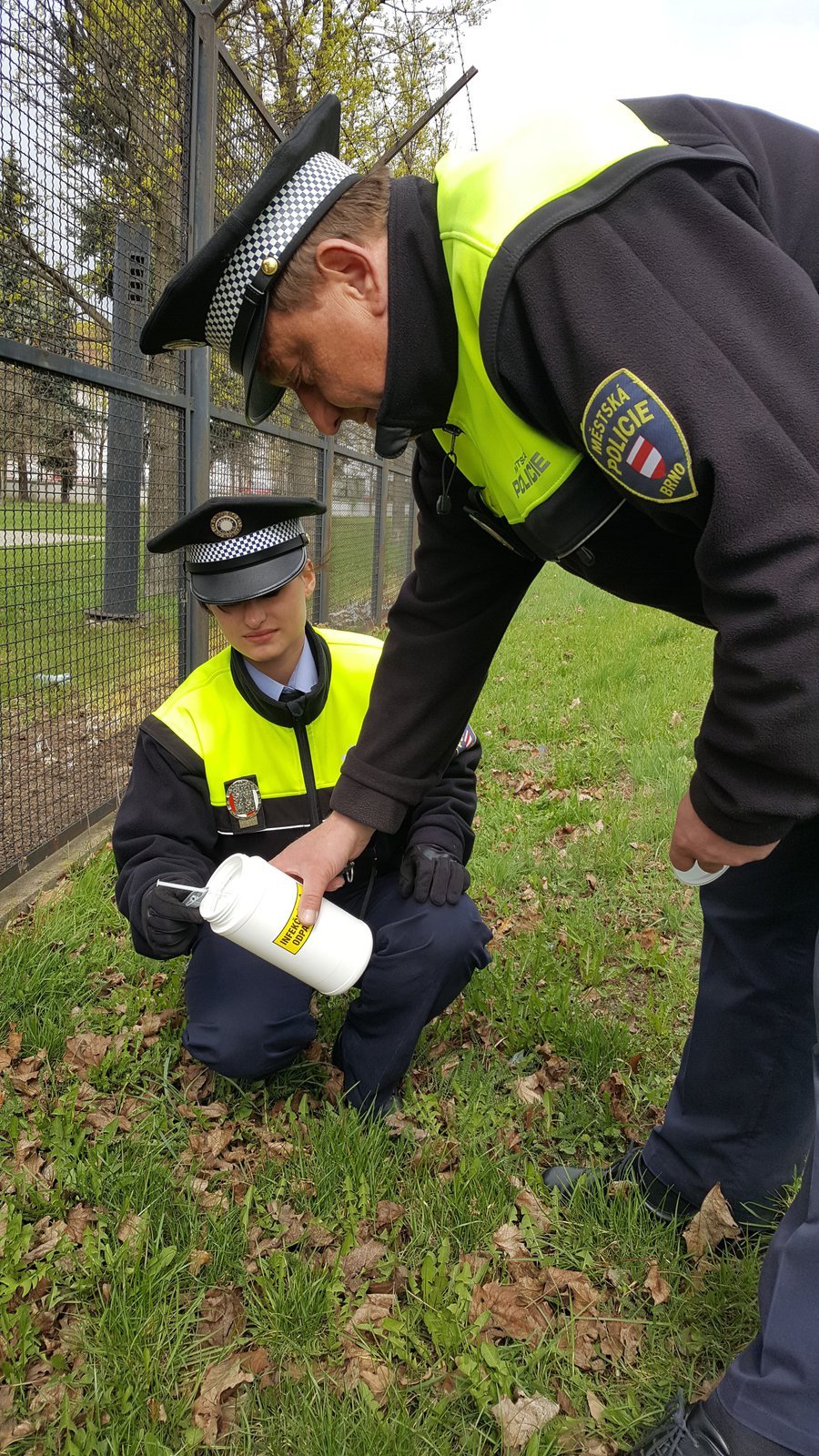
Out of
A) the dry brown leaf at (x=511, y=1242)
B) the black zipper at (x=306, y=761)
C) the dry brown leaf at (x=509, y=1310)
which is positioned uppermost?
the black zipper at (x=306, y=761)

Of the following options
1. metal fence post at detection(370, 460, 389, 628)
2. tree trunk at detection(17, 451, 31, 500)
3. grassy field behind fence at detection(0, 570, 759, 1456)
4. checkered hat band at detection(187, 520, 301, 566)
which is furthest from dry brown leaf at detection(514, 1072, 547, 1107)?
metal fence post at detection(370, 460, 389, 628)

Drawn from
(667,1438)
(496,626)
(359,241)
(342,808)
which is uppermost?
(359,241)

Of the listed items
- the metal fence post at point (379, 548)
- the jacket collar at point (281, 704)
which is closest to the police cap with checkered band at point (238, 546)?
the jacket collar at point (281, 704)

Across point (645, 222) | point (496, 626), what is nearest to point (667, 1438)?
point (496, 626)

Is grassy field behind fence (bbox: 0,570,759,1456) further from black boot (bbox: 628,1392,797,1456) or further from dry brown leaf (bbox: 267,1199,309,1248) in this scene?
black boot (bbox: 628,1392,797,1456)

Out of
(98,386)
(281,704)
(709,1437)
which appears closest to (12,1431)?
(709,1437)

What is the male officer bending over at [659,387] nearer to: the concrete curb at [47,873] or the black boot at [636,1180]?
the black boot at [636,1180]

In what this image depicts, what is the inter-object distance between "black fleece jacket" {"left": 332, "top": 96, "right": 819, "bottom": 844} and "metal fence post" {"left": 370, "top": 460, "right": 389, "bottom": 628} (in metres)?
9.39

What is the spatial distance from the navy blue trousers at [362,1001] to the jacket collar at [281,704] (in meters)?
0.60

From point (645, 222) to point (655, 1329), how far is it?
1913 mm

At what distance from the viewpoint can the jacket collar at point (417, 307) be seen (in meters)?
1.45

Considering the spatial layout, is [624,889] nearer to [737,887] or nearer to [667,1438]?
[737,887]

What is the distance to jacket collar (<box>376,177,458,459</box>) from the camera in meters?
1.45

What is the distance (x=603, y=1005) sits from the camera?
2.98m
